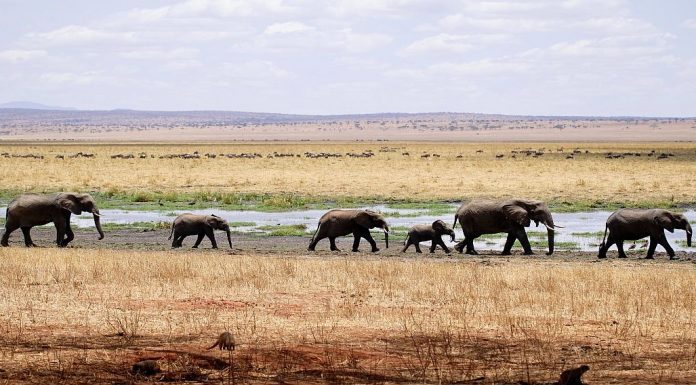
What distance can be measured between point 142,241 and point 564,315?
1571 cm

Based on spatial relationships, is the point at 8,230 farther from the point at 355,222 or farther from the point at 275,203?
the point at 275,203

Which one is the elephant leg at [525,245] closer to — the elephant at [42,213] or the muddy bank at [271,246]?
the muddy bank at [271,246]

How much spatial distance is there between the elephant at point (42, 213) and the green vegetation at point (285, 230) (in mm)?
5056

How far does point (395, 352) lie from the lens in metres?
12.2

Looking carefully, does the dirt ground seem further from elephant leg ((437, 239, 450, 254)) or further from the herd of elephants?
the herd of elephants

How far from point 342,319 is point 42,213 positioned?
14.6m

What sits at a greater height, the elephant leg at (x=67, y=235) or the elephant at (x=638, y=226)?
the elephant at (x=638, y=226)

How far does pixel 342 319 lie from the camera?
48.0 feet

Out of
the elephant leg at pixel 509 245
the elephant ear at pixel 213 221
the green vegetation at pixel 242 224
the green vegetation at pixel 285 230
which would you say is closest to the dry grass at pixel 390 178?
the green vegetation at pixel 242 224

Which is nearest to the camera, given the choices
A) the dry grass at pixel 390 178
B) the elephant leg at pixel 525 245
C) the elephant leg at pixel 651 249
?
the elephant leg at pixel 651 249

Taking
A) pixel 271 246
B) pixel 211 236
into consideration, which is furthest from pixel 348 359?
pixel 211 236

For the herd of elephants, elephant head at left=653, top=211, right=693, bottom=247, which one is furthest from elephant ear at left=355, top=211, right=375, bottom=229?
elephant head at left=653, top=211, right=693, bottom=247

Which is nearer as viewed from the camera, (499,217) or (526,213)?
(526,213)

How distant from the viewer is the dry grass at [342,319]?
36.9ft
